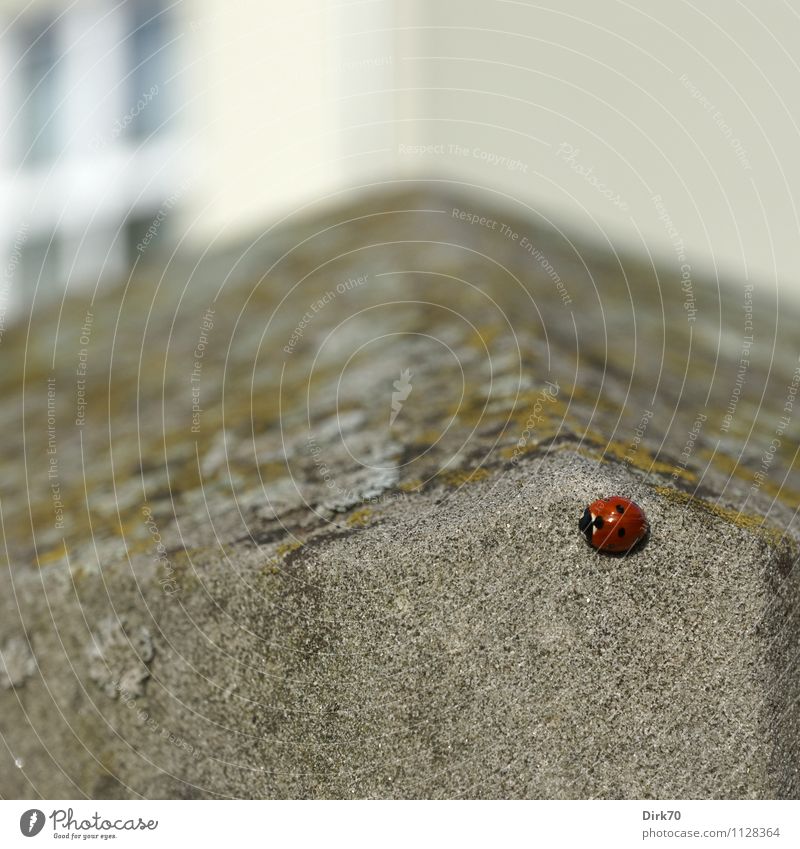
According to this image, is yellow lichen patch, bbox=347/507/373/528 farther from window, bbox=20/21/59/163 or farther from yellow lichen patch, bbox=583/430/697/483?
window, bbox=20/21/59/163

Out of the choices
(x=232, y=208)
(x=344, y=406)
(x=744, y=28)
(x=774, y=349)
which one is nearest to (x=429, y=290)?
(x=344, y=406)

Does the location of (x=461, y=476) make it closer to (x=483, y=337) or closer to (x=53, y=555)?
(x=483, y=337)

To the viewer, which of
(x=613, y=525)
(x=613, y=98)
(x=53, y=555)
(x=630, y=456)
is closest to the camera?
(x=613, y=525)

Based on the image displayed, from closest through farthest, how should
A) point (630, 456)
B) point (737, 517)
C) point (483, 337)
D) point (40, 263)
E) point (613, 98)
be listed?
point (737, 517), point (630, 456), point (483, 337), point (613, 98), point (40, 263)

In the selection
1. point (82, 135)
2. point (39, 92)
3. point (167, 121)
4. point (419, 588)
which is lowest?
point (419, 588)

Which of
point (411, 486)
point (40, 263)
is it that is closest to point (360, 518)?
point (411, 486)

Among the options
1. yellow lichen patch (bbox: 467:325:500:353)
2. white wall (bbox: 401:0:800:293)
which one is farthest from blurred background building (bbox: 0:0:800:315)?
yellow lichen patch (bbox: 467:325:500:353)

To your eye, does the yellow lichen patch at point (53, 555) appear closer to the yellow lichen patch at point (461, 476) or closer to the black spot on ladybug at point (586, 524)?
the yellow lichen patch at point (461, 476)
